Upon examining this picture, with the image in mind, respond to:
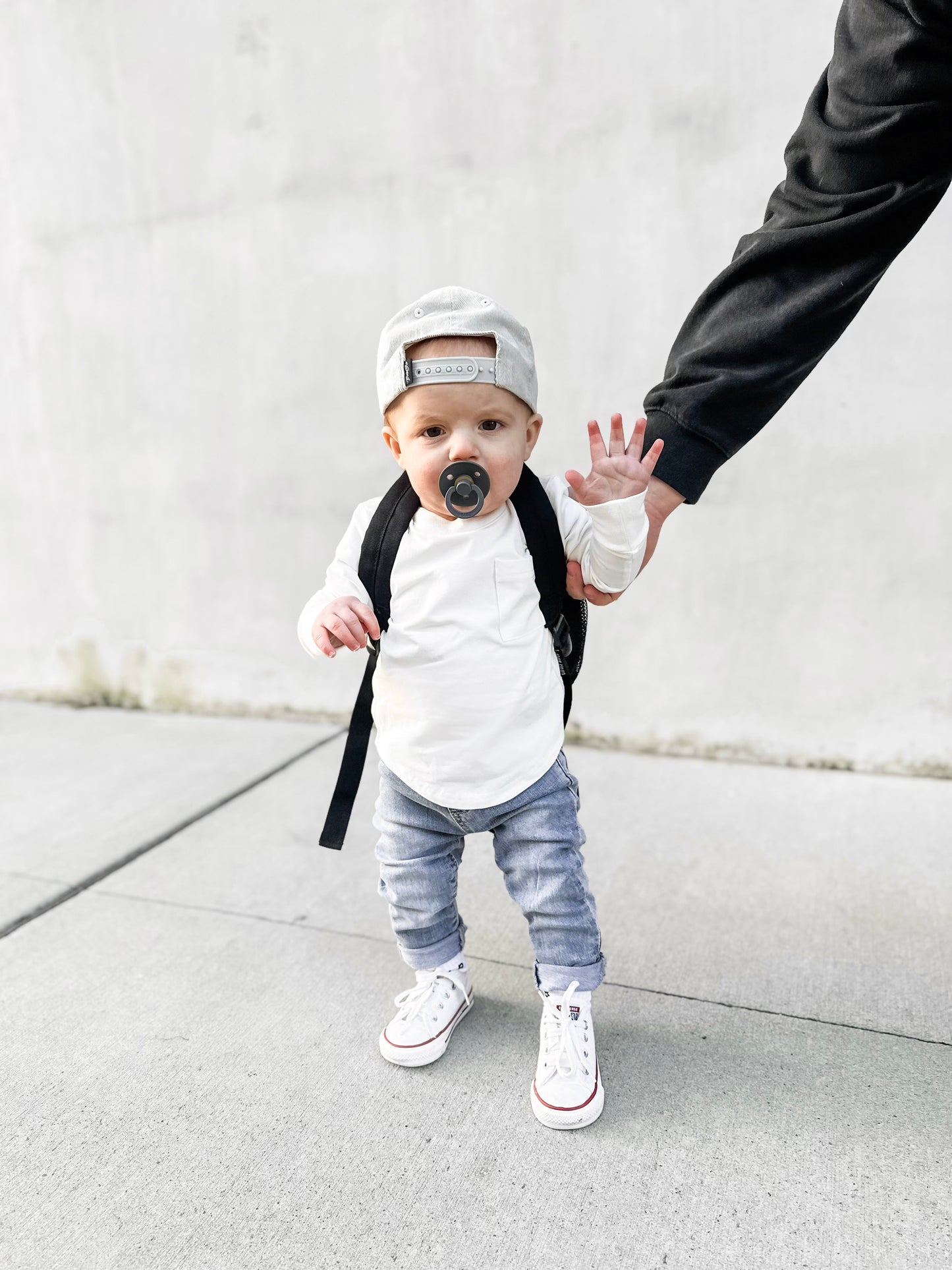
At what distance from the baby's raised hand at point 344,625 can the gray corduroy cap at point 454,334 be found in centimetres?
29

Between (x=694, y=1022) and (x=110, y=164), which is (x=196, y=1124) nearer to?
(x=694, y=1022)

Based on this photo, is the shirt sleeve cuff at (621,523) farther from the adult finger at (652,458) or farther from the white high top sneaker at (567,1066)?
the white high top sneaker at (567,1066)

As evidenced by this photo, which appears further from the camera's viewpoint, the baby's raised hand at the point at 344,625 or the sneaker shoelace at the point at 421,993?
the sneaker shoelace at the point at 421,993

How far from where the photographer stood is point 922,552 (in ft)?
8.75

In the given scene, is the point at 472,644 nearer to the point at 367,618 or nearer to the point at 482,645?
the point at 482,645

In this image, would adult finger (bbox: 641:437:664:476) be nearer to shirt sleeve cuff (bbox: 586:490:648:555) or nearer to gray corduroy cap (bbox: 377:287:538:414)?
shirt sleeve cuff (bbox: 586:490:648:555)

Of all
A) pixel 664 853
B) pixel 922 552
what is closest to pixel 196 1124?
pixel 664 853

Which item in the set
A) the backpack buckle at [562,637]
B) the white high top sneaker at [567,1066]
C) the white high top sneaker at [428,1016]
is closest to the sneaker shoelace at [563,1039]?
the white high top sneaker at [567,1066]

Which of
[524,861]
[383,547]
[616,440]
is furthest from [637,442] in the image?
[524,861]

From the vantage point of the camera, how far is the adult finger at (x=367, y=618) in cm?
137

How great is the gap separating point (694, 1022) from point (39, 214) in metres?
3.38

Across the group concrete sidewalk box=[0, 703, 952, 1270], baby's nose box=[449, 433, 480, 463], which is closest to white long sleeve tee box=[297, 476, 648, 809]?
baby's nose box=[449, 433, 480, 463]

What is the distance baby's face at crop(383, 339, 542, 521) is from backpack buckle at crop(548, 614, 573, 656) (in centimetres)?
23

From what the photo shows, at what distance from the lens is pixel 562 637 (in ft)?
5.04
